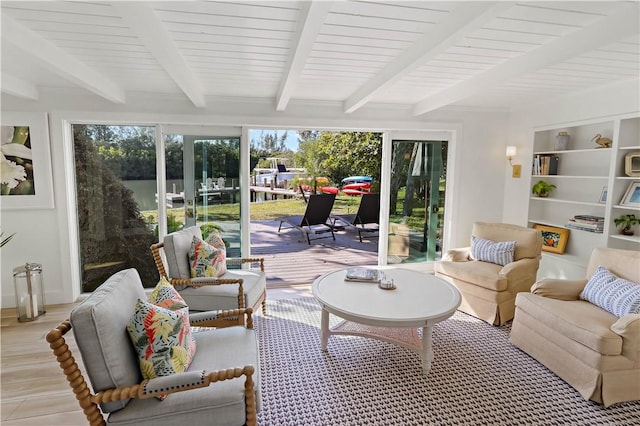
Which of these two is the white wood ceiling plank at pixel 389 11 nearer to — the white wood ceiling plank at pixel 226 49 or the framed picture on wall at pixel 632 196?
the white wood ceiling plank at pixel 226 49

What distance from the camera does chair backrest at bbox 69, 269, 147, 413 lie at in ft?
4.47

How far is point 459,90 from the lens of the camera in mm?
3258

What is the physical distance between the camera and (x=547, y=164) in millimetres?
4098

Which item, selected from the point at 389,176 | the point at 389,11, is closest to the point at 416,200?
the point at 389,176

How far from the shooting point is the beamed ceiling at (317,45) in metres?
1.74

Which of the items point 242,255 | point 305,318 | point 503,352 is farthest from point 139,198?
point 503,352

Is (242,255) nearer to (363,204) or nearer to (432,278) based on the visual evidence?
(432,278)

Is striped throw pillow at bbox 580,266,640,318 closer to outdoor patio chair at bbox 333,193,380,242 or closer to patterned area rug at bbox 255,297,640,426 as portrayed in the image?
patterned area rug at bbox 255,297,640,426

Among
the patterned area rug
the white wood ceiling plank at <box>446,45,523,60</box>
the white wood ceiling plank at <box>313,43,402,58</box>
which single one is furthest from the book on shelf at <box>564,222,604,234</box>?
the white wood ceiling plank at <box>313,43,402,58</box>

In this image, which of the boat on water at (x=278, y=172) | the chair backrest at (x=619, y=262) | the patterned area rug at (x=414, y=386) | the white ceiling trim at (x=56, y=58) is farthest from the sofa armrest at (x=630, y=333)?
the boat on water at (x=278, y=172)

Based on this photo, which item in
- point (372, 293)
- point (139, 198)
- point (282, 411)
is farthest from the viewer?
point (139, 198)

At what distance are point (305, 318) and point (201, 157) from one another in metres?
2.11

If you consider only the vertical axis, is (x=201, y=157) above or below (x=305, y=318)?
above

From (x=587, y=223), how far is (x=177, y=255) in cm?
406
